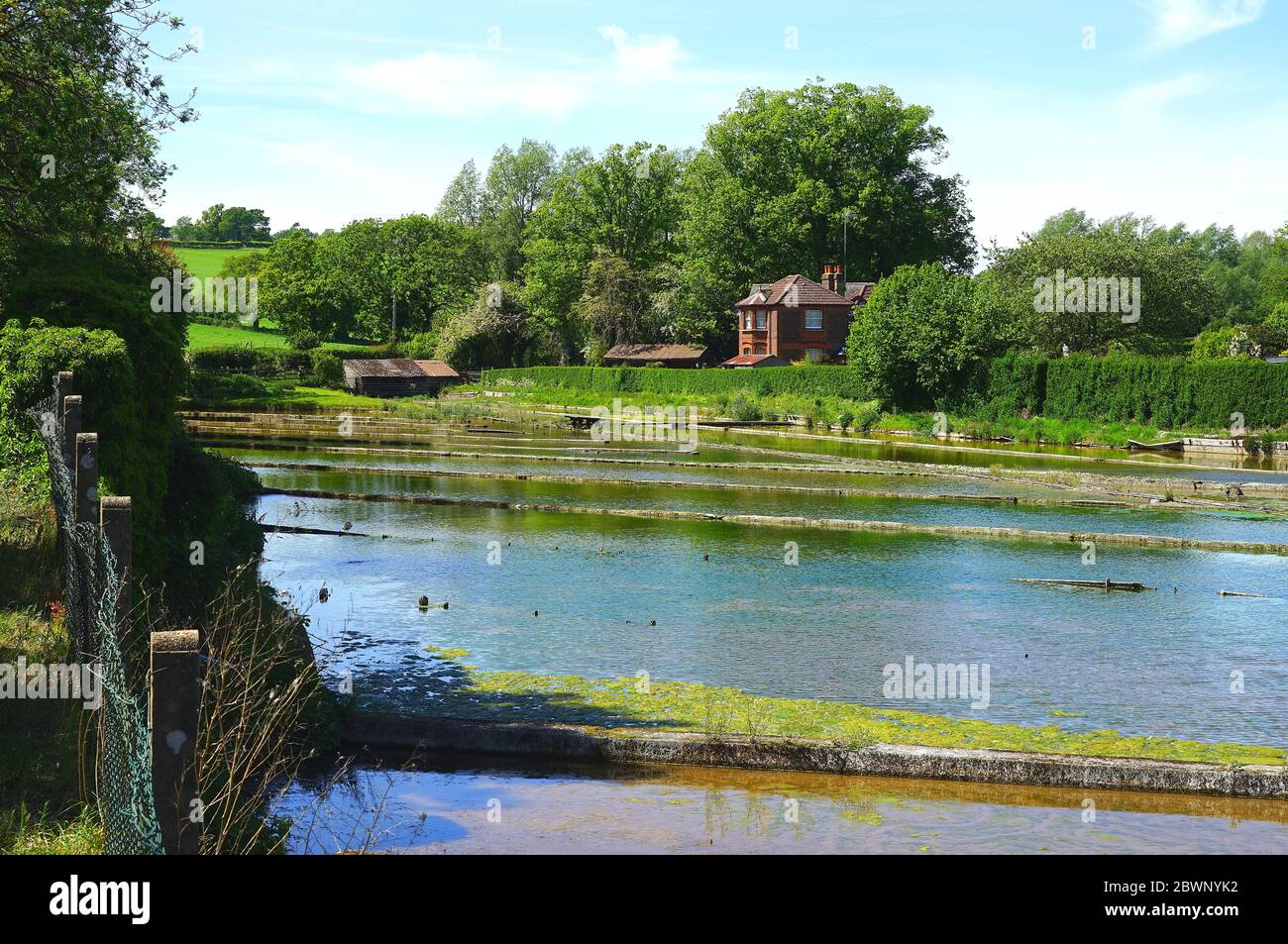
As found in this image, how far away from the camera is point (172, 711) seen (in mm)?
5844

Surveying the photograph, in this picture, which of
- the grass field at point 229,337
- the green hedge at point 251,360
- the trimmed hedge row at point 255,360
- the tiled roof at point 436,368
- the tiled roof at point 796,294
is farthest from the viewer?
the grass field at point 229,337

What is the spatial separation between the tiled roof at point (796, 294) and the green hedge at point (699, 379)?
9.91m

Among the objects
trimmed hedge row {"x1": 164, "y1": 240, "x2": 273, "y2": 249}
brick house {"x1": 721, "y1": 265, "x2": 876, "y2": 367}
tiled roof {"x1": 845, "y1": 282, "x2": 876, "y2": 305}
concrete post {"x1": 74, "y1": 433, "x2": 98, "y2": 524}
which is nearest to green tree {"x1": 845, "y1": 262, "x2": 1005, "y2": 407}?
brick house {"x1": 721, "y1": 265, "x2": 876, "y2": 367}

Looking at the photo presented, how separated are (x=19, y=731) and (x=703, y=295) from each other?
10000cm

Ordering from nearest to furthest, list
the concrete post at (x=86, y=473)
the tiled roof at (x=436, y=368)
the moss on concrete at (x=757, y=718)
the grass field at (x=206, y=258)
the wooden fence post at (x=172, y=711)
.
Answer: the wooden fence post at (x=172, y=711)
the concrete post at (x=86, y=473)
the moss on concrete at (x=757, y=718)
the tiled roof at (x=436, y=368)
the grass field at (x=206, y=258)

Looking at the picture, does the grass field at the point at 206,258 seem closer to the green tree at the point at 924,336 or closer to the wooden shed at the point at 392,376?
the wooden shed at the point at 392,376

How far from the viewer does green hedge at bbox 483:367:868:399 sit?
80713 mm

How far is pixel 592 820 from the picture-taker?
37.6ft

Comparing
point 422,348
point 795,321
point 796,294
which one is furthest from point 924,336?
point 422,348

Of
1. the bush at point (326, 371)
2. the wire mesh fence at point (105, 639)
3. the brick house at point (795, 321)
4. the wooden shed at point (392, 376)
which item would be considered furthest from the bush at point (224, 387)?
the wire mesh fence at point (105, 639)

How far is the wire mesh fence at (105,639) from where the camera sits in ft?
23.1

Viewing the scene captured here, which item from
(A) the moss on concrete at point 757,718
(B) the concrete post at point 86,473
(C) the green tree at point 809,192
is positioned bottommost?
(A) the moss on concrete at point 757,718
